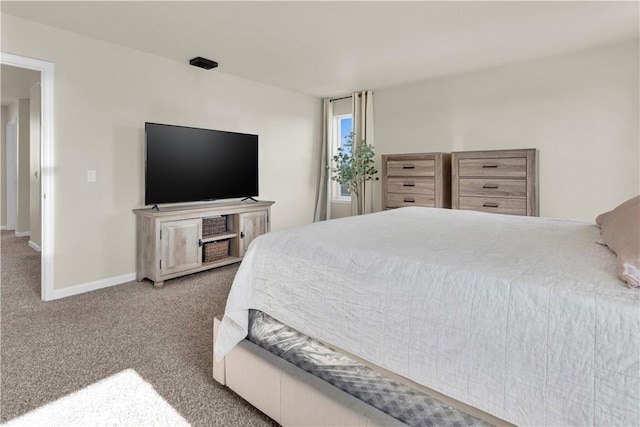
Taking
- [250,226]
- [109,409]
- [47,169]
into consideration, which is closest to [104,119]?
[47,169]

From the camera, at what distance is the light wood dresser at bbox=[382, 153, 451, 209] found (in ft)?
13.7

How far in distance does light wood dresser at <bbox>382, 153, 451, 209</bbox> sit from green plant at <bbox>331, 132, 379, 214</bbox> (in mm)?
577

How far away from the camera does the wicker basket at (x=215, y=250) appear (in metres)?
3.94

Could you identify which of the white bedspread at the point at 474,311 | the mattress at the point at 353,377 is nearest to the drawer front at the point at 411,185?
the white bedspread at the point at 474,311

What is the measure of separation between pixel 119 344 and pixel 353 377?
1.74m

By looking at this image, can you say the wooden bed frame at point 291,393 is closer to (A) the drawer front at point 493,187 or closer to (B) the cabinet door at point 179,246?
(B) the cabinet door at point 179,246

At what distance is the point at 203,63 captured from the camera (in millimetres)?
3920

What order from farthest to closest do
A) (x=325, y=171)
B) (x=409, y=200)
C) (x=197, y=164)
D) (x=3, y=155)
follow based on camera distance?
(x=3, y=155) < (x=325, y=171) < (x=409, y=200) < (x=197, y=164)

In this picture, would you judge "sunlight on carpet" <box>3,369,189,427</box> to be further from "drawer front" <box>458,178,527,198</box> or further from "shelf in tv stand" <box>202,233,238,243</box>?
"drawer front" <box>458,178,527,198</box>

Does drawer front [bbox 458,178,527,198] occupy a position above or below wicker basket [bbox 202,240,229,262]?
above

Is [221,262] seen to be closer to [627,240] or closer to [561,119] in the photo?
[627,240]

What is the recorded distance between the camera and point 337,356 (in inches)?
53.2

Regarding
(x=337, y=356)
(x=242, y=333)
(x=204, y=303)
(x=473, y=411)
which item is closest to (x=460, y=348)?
(x=473, y=411)

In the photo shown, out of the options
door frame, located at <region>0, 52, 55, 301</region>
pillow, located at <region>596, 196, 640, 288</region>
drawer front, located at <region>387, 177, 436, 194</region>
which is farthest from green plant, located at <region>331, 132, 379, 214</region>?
pillow, located at <region>596, 196, 640, 288</region>
